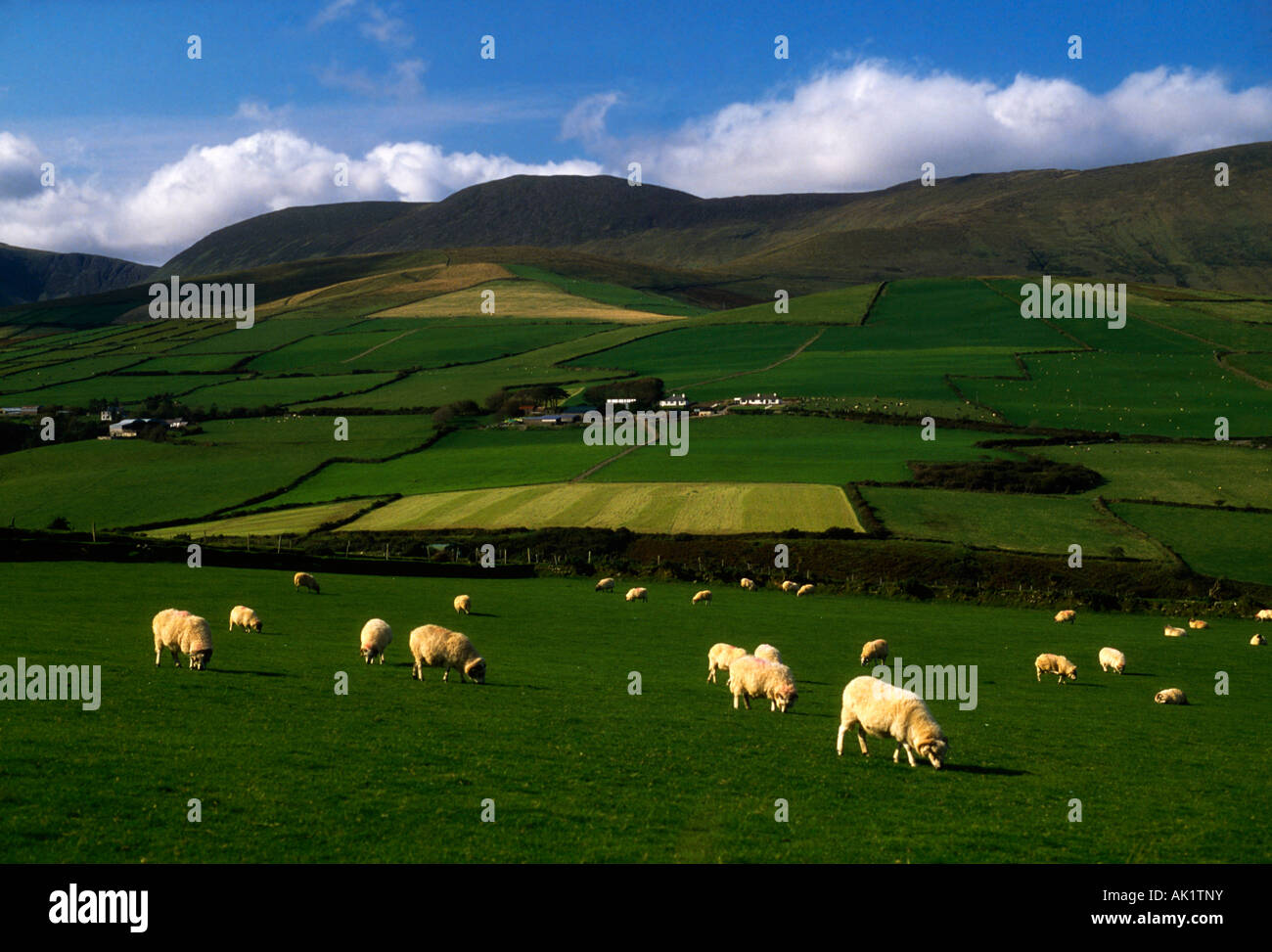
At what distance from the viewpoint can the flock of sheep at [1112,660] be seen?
2875 cm

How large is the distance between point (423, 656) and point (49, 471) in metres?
82.5

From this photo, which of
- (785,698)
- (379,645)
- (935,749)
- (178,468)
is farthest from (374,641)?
(178,468)

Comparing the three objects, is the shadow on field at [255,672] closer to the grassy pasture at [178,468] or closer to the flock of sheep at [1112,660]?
the flock of sheep at [1112,660]

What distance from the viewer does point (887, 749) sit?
64.6 feet

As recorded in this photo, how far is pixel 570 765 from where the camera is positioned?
16.8 meters

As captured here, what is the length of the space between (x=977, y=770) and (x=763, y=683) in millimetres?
6533

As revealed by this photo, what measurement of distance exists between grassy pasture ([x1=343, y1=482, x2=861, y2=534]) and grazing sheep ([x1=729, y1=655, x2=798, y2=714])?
43.1 meters

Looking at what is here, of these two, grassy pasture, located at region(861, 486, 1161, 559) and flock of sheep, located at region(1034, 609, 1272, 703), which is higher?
grassy pasture, located at region(861, 486, 1161, 559)

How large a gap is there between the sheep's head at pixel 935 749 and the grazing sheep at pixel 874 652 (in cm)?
1527

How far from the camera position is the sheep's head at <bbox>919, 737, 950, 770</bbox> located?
59.0 ft

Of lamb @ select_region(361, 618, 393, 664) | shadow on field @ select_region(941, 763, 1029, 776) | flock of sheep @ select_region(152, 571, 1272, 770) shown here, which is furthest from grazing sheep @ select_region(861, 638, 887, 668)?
lamb @ select_region(361, 618, 393, 664)

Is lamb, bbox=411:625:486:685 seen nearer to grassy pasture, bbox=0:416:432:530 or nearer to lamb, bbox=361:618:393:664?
lamb, bbox=361:618:393:664
